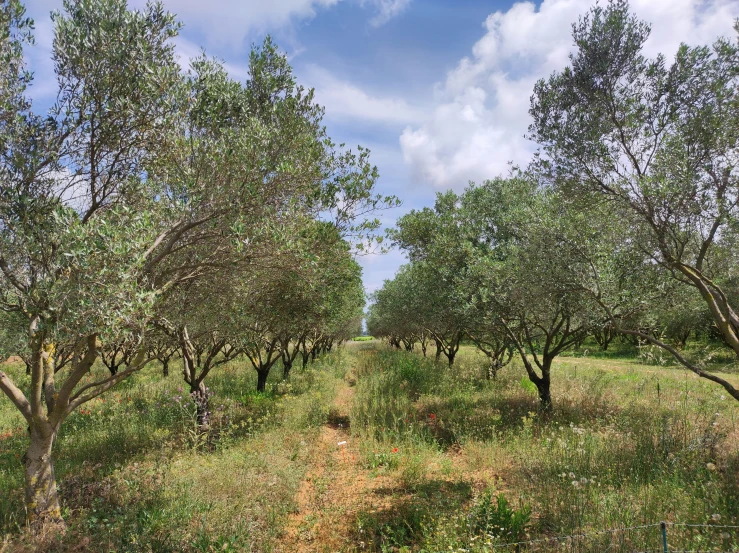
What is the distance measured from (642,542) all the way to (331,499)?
582 cm

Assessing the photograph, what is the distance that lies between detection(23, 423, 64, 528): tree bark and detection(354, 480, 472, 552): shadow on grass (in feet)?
17.5

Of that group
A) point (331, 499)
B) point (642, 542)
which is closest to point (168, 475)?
point (331, 499)

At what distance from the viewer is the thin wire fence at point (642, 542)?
17.2ft

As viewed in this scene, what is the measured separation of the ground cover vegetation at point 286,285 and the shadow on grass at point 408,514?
0.05 metres

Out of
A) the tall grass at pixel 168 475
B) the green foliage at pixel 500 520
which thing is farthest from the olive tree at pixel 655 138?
the tall grass at pixel 168 475

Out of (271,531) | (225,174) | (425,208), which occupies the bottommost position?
(271,531)

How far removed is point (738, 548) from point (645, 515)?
1.43 meters

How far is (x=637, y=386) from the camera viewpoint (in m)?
18.0

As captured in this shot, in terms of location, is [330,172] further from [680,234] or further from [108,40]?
[680,234]

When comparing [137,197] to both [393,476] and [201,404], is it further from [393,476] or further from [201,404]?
[393,476]

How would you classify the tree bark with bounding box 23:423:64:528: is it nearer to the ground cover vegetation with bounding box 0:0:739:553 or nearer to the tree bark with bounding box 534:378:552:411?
the ground cover vegetation with bounding box 0:0:739:553

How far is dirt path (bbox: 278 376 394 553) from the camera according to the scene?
680cm

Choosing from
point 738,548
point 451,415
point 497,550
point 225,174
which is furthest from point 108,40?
point 451,415

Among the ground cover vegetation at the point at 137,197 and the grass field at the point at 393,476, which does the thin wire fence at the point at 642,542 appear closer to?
the grass field at the point at 393,476
